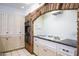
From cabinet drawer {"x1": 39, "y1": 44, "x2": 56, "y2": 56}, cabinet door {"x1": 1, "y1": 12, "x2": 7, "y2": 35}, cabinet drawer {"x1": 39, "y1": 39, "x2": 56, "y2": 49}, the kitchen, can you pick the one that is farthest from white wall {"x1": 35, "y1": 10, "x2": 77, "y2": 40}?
cabinet door {"x1": 1, "y1": 12, "x2": 7, "y2": 35}

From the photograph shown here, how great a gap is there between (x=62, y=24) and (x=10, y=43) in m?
0.90

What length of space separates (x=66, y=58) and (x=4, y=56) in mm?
1027

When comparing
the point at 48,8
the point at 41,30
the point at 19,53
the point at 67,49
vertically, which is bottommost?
the point at 19,53

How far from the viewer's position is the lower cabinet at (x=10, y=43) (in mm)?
1902

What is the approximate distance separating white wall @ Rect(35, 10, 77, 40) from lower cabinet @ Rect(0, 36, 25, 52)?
1.44ft

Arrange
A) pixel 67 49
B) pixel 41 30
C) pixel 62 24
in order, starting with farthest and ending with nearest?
pixel 41 30 → pixel 62 24 → pixel 67 49

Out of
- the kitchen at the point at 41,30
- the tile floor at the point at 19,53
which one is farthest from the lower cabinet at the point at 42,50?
the tile floor at the point at 19,53

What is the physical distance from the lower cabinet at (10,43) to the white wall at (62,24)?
1.44 feet

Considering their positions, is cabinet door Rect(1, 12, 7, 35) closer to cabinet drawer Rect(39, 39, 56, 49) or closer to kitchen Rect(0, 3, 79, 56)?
kitchen Rect(0, 3, 79, 56)

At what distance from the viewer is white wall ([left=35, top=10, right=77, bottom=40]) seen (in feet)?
5.82

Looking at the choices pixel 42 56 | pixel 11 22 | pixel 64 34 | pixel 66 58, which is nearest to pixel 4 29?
pixel 11 22

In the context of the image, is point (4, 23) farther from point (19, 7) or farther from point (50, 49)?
point (50, 49)

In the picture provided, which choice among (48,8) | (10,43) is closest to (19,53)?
(10,43)

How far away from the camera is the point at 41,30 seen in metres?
1.92
